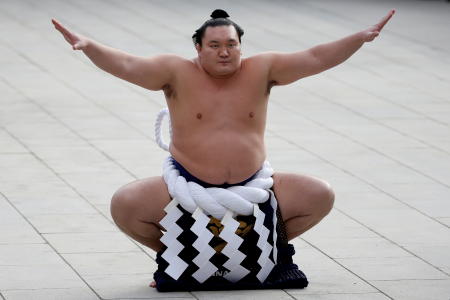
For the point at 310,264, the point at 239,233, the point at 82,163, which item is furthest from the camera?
the point at 82,163

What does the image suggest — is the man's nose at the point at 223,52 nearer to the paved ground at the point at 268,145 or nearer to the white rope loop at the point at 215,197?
the white rope loop at the point at 215,197

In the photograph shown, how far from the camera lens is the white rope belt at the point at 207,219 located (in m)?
5.05

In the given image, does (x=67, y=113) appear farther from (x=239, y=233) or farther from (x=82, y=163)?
(x=239, y=233)

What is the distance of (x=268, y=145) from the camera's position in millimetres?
7922

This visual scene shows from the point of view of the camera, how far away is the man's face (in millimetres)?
5074

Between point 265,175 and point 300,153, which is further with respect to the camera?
point 300,153

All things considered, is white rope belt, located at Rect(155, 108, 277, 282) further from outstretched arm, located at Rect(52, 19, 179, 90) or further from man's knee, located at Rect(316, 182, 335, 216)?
outstretched arm, located at Rect(52, 19, 179, 90)

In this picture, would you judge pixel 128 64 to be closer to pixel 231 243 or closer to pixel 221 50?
pixel 221 50

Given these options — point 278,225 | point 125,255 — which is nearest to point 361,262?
point 278,225

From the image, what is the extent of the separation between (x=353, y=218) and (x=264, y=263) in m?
1.30

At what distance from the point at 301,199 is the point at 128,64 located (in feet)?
3.08

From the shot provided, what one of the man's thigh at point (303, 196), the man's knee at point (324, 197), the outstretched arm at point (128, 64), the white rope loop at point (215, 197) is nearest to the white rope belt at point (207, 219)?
the white rope loop at point (215, 197)

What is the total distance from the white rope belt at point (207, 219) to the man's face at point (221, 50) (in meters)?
0.49

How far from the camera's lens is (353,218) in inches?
249
